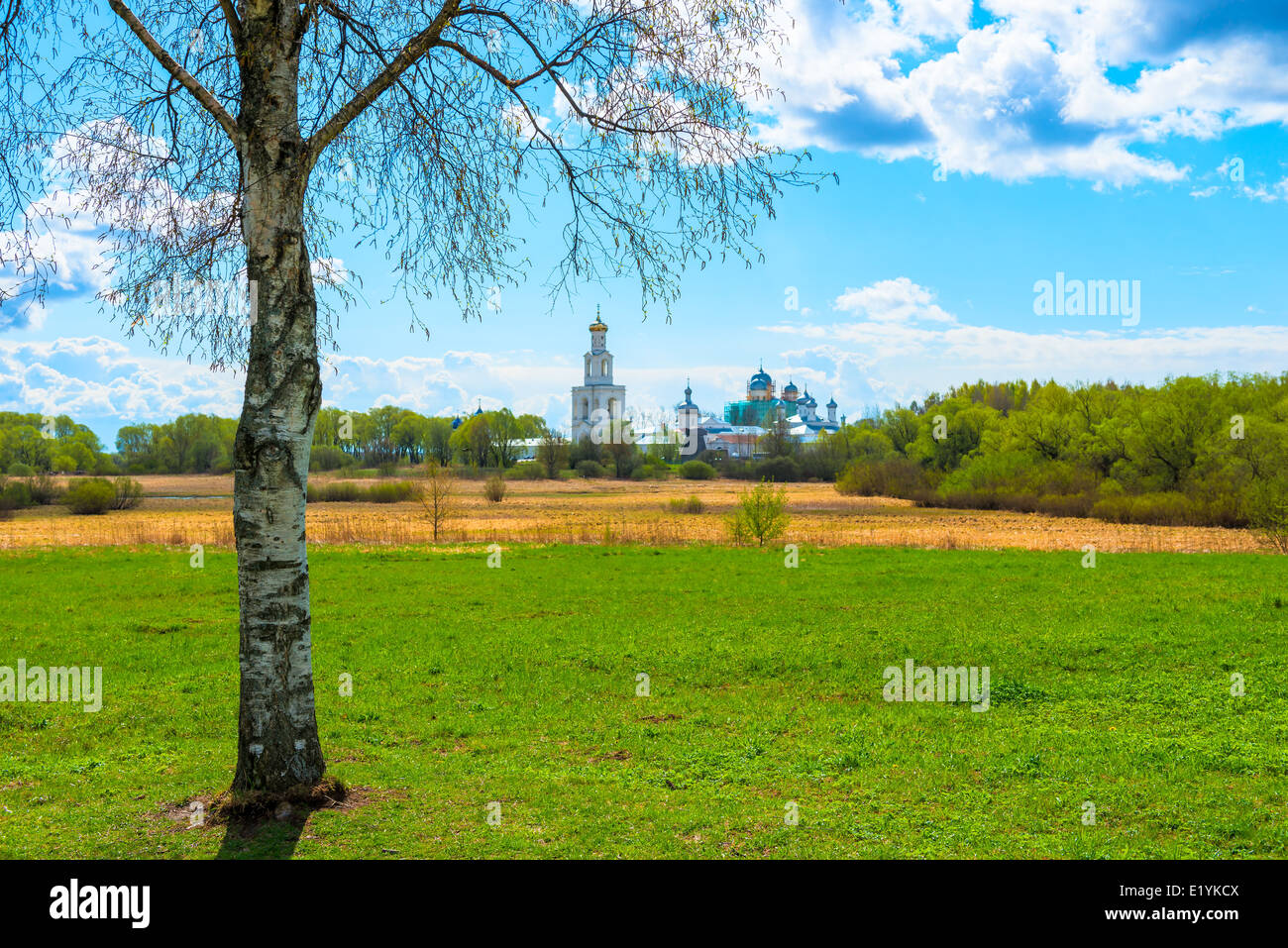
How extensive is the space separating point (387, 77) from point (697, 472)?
10972 cm

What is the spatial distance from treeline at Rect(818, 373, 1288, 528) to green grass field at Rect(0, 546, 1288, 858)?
19522 mm

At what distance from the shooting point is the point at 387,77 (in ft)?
23.0

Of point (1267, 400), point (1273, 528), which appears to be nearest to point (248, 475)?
point (1273, 528)

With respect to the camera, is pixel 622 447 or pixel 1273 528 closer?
pixel 1273 528

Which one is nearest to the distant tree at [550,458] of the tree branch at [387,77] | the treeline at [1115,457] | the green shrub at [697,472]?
the green shrub at [697,472]

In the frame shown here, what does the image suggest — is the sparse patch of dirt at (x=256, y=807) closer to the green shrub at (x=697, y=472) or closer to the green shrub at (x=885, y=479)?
the green shrub at (x=885, y=479)

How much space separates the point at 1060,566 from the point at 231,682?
19.6 metres

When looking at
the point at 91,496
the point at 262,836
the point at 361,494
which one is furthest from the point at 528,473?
the point at 262,836

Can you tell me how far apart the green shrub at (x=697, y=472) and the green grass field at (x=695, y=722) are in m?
96.2

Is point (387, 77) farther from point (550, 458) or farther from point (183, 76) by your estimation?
point (550, 458)

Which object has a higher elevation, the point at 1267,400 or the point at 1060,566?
the point at 1267,400

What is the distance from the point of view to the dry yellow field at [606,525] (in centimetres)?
3456

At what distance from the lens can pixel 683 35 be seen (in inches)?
292
